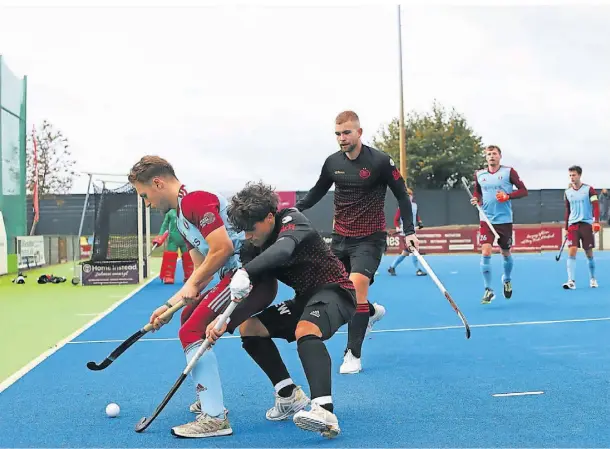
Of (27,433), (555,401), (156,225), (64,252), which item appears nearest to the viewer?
(27,433)

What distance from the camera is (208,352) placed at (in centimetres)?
434

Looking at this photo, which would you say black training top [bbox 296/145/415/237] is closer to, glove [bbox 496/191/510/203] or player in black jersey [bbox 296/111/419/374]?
player in black jersey [bbox 296/111/419/374]

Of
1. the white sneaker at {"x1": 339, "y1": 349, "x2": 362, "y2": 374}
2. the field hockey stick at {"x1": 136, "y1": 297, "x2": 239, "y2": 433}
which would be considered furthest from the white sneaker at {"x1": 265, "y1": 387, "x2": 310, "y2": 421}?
the white sneaker at {"x1": 339, "y1": 349, "x2": 362, "y2": 374}

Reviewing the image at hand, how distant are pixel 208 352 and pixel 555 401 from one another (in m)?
2.18

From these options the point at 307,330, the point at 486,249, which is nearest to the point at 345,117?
the point at 307,330

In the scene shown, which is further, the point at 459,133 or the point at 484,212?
the point at 459,133

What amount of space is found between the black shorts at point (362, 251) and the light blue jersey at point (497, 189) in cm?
466

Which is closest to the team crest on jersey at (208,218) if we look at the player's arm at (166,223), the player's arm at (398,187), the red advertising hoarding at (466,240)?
the player's arm at (398,187)

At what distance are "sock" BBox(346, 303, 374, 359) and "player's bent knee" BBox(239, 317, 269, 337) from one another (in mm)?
1492

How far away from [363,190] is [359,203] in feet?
0.39

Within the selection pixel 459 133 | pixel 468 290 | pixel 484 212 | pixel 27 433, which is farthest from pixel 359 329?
pixel 459 133

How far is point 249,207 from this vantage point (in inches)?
164

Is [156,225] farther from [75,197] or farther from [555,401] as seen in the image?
[555,401]

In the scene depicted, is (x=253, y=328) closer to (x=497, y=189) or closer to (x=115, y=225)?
(x=497, y=189)
